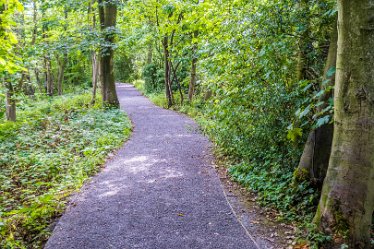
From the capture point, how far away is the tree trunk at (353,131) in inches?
127

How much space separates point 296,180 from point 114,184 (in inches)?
132

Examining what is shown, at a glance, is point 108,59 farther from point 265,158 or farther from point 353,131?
point 353,131

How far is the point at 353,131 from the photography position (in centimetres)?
337

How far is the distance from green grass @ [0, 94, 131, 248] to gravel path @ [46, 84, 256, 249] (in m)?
0.32

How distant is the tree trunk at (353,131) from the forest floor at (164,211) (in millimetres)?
861

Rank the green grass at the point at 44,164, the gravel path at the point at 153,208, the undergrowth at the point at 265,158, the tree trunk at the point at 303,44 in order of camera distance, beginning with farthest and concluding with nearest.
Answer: the tree trunk at the point at 303,44 → the undergrowth at the point at 265,158 → the green grass at the point at 44,164 → the gravel path at the point at 153,208

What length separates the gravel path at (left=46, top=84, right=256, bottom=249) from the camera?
4.02m

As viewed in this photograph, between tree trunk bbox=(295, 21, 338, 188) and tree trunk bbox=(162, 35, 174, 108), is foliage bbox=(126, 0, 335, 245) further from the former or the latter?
tree trunk bbox=(162, 35, 174, 108)

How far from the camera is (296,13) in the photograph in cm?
495

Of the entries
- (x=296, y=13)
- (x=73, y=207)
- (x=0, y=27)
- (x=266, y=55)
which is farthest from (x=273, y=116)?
(x=0, y=27)

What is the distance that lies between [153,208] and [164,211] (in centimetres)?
21

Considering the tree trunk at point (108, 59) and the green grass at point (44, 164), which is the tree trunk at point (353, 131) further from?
the tree trunk at point (108, 59)

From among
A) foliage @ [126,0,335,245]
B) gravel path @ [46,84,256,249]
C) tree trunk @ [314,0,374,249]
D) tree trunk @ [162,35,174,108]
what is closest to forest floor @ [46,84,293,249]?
gravel path @ [46,84,256,249]

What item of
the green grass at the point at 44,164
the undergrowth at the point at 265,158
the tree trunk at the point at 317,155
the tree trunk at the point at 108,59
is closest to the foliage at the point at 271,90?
the undergrowth at the point at 265,158
